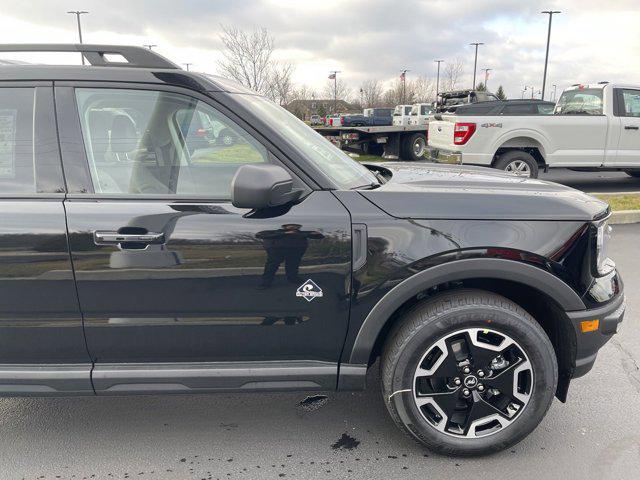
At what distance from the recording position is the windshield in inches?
93.0

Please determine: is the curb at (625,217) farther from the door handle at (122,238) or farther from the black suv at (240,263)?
the door handle at (122,238)

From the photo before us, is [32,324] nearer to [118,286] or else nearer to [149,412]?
[118,286]

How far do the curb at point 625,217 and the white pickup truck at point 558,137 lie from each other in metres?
1.93

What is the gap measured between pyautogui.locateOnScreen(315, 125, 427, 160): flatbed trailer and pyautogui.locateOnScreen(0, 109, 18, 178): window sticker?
1202 centimetres

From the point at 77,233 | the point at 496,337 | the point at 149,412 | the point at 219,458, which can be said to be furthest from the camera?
the point at 149,412

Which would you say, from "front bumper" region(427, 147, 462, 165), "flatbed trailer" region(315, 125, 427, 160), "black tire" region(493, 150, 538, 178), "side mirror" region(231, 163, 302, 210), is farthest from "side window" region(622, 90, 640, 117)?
"side mirror" region(231, 163, 302, 210)

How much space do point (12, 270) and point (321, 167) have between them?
4.84ft

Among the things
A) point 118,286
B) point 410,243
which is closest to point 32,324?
point 118,286

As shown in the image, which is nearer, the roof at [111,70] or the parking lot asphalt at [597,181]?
the roof at [111,70]

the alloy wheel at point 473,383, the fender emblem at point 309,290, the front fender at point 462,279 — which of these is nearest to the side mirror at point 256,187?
the fender emblem at point 309,290

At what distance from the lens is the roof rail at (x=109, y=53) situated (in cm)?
233

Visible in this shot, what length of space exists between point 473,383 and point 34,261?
2146mm

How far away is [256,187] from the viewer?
80.4 inches

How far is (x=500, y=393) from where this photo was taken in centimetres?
245
